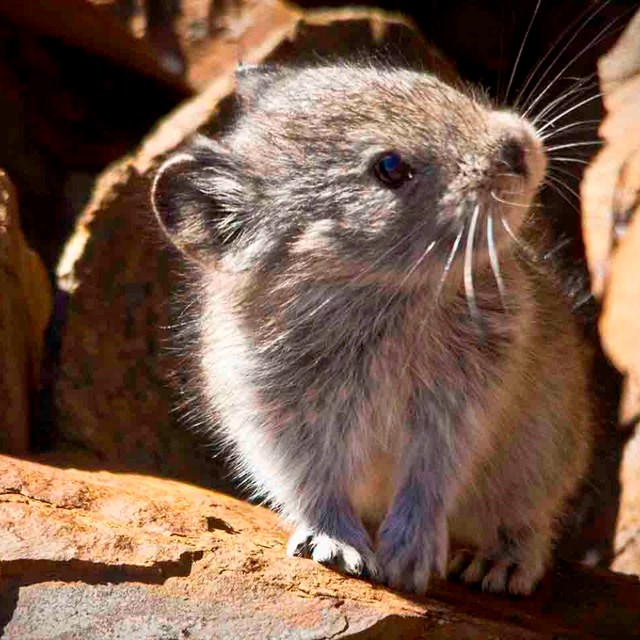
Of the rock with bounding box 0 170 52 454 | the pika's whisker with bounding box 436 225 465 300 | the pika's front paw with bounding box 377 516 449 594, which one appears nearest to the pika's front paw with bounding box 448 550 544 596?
the pika's front paw with bounding box 377 516 449 594

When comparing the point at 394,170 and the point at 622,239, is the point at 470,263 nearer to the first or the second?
the point at 394,170

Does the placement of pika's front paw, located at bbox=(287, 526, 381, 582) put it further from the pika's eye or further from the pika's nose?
the pika's nose

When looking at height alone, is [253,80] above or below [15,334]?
above

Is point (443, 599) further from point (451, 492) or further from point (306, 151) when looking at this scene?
point (306, 151)

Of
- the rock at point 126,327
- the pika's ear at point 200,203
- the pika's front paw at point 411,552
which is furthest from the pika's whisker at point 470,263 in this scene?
the rock at point 126,327

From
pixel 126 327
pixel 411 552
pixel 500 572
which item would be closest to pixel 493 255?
pixel 411 552

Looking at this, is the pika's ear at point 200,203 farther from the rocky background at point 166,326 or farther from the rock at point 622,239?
the rock at point 622,239
